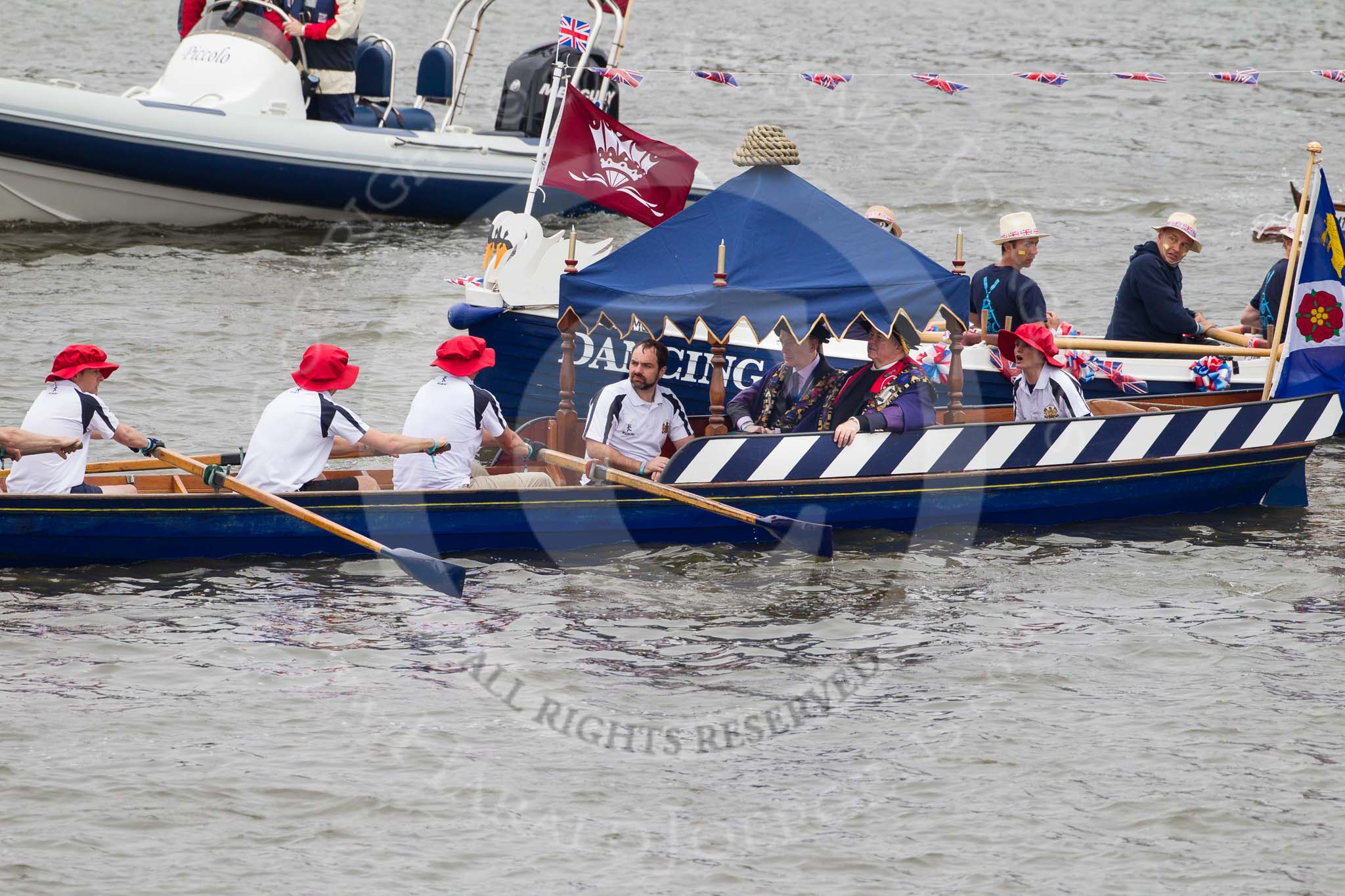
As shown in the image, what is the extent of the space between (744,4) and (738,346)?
25.0 m

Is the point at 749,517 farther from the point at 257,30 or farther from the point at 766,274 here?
the point at 257,30

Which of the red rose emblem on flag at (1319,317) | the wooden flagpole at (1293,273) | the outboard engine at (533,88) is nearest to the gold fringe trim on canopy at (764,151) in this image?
the wooden flagpole at (1293,273)

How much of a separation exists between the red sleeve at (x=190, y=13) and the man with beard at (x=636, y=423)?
11.1m

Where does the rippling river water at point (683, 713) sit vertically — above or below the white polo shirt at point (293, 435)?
below

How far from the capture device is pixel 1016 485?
10891mm

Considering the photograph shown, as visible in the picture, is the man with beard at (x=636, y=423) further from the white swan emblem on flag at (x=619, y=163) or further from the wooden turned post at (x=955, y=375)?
the white swan emblem on flag at (x=619, y=163)

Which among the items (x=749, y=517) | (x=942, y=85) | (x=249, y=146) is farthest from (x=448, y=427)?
(x=249, y=146)

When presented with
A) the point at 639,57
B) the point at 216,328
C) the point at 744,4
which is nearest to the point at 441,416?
the point at 216,328

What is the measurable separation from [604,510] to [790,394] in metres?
1.57

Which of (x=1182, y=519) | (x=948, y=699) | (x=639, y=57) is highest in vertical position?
(x=639, y=57)

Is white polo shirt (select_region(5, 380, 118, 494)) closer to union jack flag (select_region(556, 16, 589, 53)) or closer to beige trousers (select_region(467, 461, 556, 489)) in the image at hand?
beige trousers (select_region(467, 461, 556, 489))

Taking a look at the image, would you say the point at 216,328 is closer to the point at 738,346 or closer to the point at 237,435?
the point at 237,435

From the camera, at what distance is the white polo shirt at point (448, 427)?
10.0 metres

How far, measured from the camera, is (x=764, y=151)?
35.0ft
